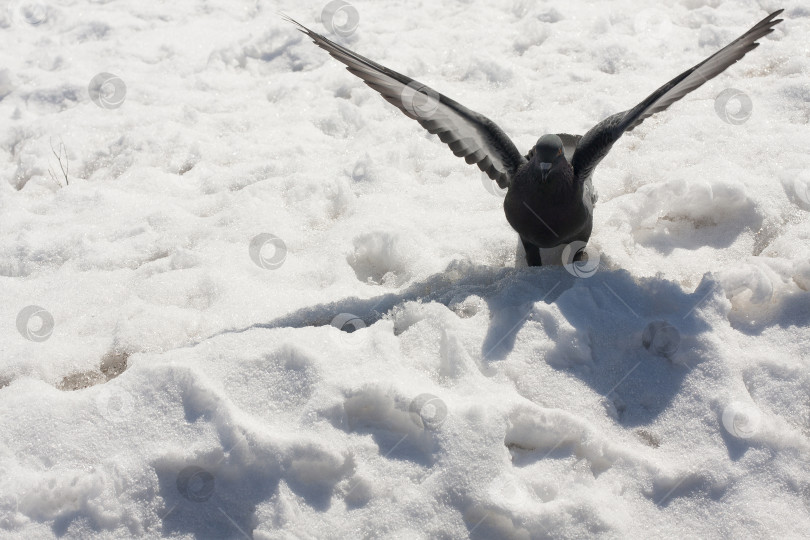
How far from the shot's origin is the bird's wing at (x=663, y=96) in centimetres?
332

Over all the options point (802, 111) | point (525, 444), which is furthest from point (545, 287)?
point (802, 111)

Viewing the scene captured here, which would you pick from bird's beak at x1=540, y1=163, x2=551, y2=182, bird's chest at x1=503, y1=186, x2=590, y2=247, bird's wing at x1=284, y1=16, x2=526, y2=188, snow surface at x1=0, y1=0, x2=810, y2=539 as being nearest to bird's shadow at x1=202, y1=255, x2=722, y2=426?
snow surface at x1=0, y1=0, x2=810, y2=539

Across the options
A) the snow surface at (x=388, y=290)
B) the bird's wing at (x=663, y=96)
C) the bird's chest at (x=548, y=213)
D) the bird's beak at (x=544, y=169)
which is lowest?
the snow surface at (x=388, y=290)

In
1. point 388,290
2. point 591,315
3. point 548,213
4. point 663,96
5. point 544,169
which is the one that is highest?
point 663,96

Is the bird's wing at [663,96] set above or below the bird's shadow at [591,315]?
above

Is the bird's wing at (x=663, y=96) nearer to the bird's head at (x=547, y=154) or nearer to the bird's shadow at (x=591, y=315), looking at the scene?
the bird's head at (x=547, y=154)

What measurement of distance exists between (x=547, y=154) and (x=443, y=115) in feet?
2.45

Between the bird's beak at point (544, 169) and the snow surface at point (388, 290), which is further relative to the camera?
the bird's beak at point (544, 169)

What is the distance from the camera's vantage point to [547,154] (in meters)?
3.34

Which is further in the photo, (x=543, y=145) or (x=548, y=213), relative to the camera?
(x=548, y=213)

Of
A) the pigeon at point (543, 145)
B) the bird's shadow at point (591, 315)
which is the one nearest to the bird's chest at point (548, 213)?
the pigeon at point (543, 145)

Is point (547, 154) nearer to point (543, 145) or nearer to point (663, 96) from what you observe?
point (543, 145)

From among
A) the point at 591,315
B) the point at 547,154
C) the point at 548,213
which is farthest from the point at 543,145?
the point at 591,315

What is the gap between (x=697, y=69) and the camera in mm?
3332
